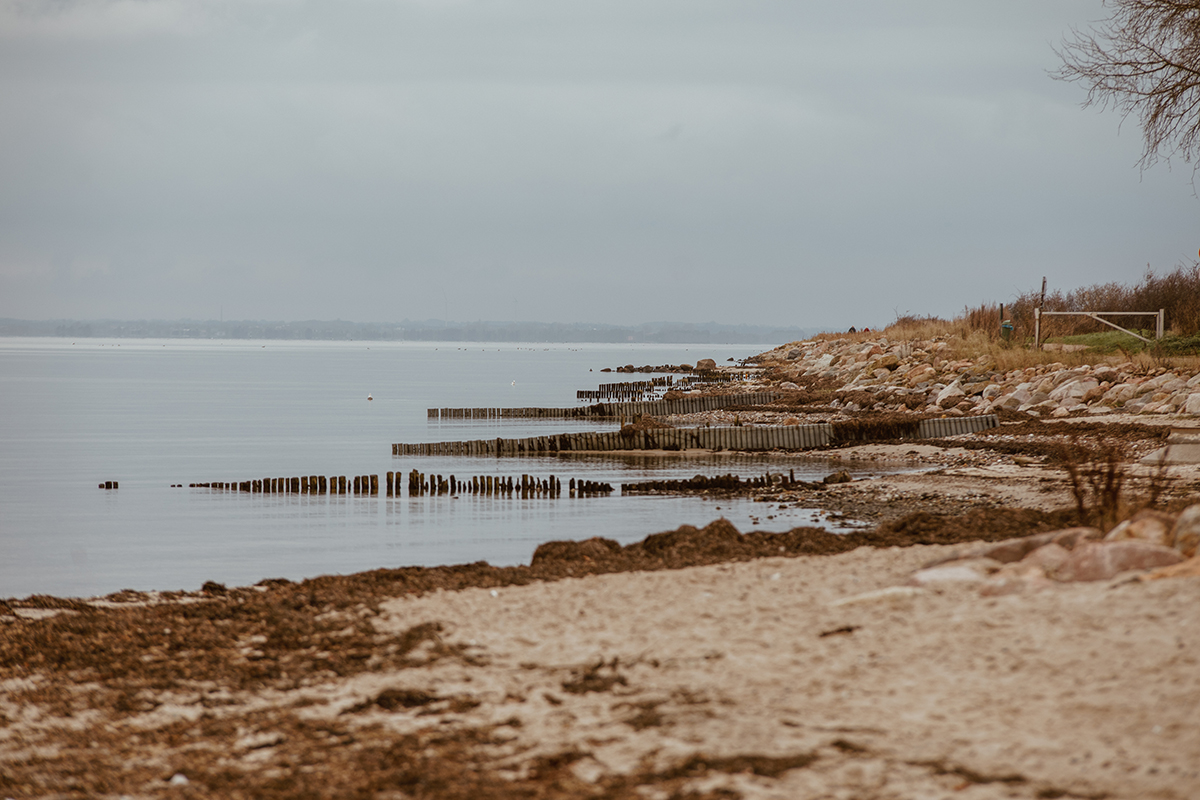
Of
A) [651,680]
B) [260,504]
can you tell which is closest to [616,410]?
[260,504]

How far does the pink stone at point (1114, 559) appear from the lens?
7051mm

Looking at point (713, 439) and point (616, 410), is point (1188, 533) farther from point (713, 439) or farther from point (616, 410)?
point (616, 410)

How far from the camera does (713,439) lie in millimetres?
26719

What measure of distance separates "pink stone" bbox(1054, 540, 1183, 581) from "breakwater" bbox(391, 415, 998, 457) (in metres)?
18.1

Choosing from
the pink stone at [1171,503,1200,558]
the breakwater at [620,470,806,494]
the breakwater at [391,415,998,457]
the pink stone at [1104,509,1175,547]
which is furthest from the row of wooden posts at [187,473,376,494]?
the pink stone at [1171,503,1200,558]

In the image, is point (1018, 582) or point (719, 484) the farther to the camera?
point (719, 484)

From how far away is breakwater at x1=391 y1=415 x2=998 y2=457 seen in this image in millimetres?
25219

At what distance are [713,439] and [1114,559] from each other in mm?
19615

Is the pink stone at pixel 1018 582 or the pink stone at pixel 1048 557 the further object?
the pink stone at pixel 1048 557

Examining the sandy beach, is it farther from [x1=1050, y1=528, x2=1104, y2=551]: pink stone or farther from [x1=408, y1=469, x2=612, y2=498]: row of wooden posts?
[x1=408, y1=469, x2=612, y2=498]: row of wooden posts

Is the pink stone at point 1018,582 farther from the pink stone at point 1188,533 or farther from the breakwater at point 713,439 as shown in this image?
the breakwater at point 713,439

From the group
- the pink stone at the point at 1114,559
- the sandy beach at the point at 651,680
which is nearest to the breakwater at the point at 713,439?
the sandy beach at the point at 651,680

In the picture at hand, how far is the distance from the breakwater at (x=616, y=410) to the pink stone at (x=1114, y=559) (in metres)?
30.0

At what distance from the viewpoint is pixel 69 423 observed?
39438 millimetres
